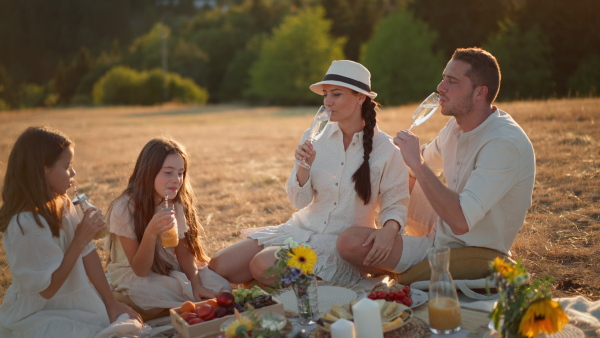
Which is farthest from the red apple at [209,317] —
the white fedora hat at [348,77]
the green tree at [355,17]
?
the green tree at [355,17]

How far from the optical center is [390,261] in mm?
4215

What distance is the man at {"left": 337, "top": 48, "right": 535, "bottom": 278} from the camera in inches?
147

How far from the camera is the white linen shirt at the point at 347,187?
4320 mm

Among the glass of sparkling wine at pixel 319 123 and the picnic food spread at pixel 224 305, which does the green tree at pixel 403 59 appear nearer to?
the glass of sparkling wine at pixel 319 123

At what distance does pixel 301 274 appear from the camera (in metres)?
3.04

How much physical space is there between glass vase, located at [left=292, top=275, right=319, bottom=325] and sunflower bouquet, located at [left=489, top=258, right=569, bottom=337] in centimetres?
95

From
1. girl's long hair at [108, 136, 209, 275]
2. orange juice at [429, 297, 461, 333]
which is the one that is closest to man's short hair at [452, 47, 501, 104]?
orange juice at [429, 297, 461, 333]

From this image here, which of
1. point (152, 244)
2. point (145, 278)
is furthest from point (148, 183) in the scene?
point (145, 278)

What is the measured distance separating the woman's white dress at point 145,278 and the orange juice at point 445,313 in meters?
1.89

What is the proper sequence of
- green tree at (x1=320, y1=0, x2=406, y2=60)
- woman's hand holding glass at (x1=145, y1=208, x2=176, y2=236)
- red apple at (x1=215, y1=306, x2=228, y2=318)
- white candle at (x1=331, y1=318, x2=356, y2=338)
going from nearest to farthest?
white candle at (x1=331, y1=318, x2=356, y2=338), red apple at (x1=215, y1=306, x2=228, y2=318), woman's hand holding glass at (x1=145, y1=208, x2=176, y2=236), green tree at (x1=320, y1=0, x2=406, y2=60)

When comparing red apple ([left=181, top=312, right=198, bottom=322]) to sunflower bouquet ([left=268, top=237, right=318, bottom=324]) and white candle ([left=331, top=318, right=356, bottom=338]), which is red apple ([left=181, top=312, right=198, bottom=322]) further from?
white candle ([left=331, top=318, right=356, bottom=338])

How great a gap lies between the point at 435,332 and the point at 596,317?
1151 mm

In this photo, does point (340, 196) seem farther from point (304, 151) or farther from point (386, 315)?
point (386, 315)

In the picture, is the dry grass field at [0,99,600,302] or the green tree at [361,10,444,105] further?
the green tree at [361,10,444,105]
